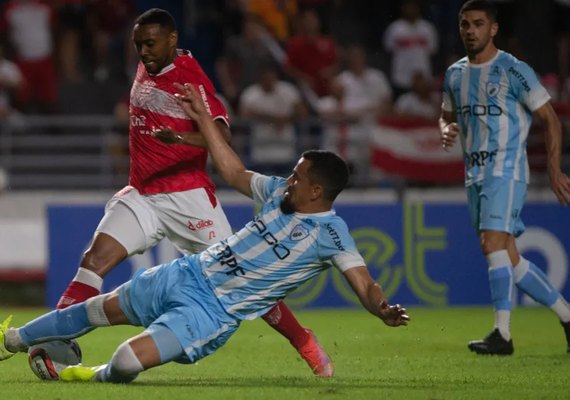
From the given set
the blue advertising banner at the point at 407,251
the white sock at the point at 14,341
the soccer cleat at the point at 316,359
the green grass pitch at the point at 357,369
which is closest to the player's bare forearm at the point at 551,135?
the green grass pitch at the point at 357,369

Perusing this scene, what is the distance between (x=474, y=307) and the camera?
→ 1370 centimetres

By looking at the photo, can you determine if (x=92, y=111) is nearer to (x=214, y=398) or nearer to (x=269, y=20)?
(x=269, y=20)

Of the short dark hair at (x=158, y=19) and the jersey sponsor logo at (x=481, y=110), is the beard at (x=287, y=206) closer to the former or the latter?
the short dark hair at (x=158, y=19)

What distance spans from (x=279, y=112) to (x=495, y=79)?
640 cm

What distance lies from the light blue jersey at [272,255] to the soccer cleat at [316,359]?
0.79 m

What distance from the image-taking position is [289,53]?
16.4 m

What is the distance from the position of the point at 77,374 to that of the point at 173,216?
1495 millimetres

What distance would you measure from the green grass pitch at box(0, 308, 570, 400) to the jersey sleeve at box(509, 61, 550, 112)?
1.73 metres

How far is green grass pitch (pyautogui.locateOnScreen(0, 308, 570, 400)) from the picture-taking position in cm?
691

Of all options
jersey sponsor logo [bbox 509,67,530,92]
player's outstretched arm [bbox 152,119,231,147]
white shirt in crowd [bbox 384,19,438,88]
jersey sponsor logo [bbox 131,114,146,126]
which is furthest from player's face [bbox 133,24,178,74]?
white shirt in crowd [bbox 384,19,438,88]

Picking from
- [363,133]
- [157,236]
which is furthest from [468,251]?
[157,236]

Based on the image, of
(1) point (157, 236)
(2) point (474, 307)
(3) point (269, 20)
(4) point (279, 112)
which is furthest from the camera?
(3) point (269, 20)

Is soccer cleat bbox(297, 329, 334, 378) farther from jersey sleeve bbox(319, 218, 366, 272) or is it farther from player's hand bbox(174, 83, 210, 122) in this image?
player's hand bbox(174, 83, 210, 122)

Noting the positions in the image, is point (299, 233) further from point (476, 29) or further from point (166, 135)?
point (476, 29)
